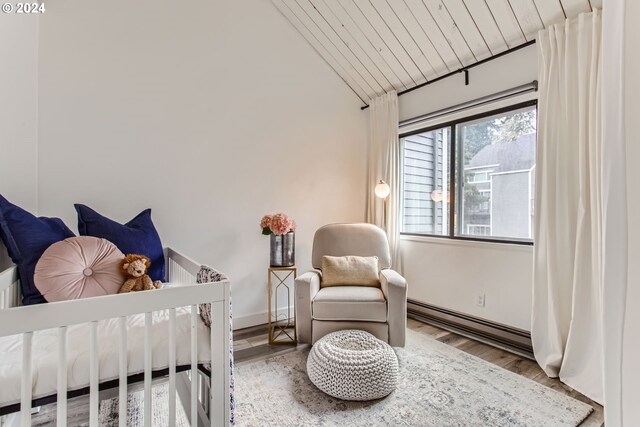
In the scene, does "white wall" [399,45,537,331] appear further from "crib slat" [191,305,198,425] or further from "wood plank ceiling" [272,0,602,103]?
"crib slat" [191,305,198,425]

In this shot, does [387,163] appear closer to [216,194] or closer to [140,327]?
[216,194]

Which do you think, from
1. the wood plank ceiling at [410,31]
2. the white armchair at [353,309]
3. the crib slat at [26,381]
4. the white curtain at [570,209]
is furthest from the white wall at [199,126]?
the white curtain at [570,209]

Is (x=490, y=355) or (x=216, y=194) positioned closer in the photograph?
(x=490, y=355)

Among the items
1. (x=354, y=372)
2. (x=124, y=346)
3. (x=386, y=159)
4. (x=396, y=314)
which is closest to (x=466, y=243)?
(x=396, y=314)

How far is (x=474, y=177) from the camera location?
2789mm

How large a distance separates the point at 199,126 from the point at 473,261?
8.35 ft

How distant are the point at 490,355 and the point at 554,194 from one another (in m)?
1.21

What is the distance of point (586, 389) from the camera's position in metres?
1.81

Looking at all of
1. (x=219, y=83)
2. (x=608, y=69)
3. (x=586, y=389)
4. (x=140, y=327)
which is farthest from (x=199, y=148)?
(x=586, y=389)

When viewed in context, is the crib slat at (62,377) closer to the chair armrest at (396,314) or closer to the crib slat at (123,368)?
the crib slat at (123,368)

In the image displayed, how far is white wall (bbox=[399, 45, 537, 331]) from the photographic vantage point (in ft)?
7.72

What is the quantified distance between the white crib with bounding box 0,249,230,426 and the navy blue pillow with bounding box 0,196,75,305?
0.10 m

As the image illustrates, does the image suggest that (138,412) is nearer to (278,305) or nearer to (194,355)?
(194,355)

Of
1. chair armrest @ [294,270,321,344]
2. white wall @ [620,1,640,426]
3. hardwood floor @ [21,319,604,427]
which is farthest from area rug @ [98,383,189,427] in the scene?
white wall @ [620,1,640,426]
